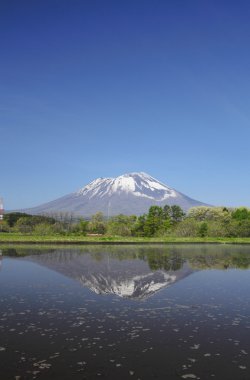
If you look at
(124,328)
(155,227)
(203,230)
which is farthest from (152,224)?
(124,328)

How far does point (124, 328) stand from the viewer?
12555mm

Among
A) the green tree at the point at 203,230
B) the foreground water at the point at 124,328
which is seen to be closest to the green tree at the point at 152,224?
the green tree at the point at 203,230

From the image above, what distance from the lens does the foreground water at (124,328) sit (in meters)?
9.09

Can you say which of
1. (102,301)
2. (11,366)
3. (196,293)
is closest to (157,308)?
(102,301)

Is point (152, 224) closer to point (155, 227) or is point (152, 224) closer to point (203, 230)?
point (155, 227)

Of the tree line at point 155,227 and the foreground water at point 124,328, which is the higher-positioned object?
the tree line at point 155,227

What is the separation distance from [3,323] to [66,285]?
7832mm

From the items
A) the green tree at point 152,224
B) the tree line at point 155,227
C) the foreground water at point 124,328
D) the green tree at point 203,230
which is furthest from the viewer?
the green tree at point 152,224

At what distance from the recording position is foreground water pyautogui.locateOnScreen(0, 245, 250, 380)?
9094mm

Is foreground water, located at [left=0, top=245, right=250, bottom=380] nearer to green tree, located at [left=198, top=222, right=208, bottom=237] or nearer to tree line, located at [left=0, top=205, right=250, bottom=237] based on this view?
tree line, located at [left=0, top=205, right=250, bottom=237]

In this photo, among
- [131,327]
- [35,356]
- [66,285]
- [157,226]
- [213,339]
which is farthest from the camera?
[157,226]

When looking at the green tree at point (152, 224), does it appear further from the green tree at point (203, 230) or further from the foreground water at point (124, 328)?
the foreground water at point (124, 328)

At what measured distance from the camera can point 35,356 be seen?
9.77m

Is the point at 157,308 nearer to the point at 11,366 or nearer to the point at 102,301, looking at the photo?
the point at 102,301
